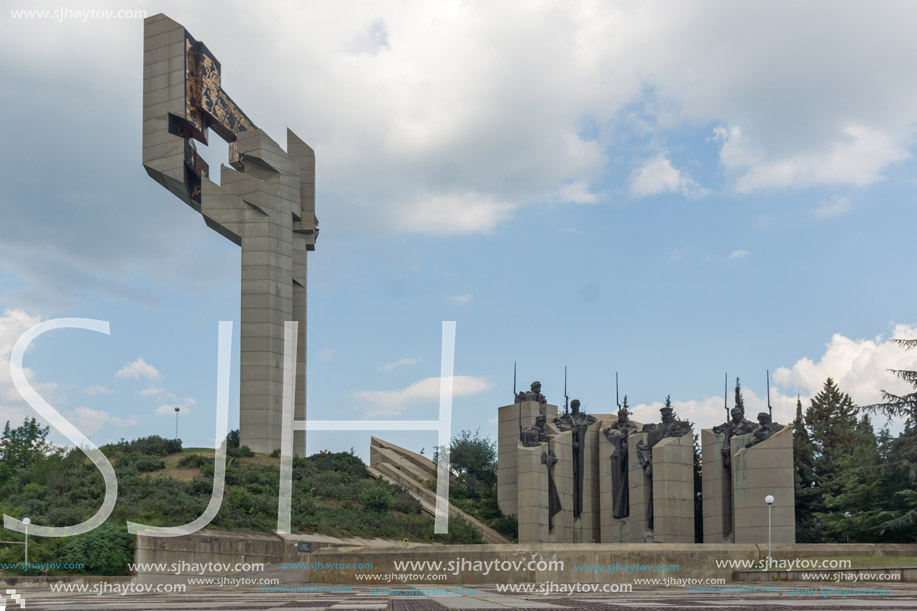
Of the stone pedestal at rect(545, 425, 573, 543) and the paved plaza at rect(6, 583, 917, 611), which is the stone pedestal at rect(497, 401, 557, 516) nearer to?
the stone pedestal at rect(545, 425, 573, 543)

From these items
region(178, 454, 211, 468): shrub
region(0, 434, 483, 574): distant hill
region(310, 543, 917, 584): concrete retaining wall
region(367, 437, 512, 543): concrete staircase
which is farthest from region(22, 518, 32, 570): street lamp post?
region(367, 437, 512, 543): concrete staircase

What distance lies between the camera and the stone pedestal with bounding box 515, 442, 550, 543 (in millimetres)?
31906

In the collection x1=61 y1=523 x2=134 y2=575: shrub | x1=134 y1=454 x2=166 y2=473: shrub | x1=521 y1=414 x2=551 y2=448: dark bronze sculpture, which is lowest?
x1=61 y1=523 x2=134 y2=575: shrub

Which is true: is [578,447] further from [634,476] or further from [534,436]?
[634,476]

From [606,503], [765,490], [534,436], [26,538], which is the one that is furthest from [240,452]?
[765,490]

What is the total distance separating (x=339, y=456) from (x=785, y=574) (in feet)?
88.5

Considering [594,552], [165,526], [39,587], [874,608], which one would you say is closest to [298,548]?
[165,526]

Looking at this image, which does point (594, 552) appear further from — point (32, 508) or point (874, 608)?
point (32, 508)

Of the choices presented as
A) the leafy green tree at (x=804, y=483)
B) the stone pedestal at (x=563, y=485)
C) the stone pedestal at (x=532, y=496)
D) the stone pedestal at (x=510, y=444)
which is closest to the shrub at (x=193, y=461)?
the stone pedestal at (x=510, y=444)

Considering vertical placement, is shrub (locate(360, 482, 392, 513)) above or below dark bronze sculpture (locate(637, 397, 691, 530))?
below

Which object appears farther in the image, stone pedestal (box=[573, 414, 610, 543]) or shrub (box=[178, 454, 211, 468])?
shrub (box=[178, 454, 211, 468])

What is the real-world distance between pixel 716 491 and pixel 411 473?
18.5 meters

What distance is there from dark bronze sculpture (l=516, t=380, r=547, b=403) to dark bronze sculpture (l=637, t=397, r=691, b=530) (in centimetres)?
606

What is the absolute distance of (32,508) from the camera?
26781 mm
